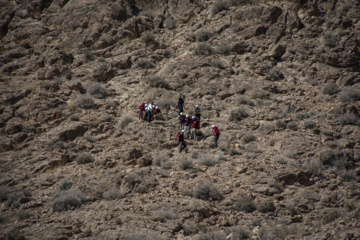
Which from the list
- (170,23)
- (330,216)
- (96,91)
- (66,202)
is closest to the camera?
(330,216)

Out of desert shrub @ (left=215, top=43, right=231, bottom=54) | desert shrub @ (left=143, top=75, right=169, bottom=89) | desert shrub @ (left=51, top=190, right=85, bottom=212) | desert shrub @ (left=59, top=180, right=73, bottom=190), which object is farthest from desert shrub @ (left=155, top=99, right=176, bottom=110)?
desert shrub @ (left=51, top=190, right=85, bottom=212)

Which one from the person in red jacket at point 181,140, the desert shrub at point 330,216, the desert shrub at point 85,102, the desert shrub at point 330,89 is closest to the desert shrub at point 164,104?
the person in red jacket at point 181,140

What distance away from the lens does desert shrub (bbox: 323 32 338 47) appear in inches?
798

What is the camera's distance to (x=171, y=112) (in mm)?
17812

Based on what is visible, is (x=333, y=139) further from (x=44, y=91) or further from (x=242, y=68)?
(x=44, y=91)

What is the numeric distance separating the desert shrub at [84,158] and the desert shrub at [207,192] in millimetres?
5203

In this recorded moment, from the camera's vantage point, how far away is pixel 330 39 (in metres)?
20.4

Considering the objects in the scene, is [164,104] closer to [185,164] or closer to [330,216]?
[185,164]

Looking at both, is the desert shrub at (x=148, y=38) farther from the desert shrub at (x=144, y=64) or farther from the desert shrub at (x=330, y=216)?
the desert shrub at (x=330, y=216)

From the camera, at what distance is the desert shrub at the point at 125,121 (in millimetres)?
16625

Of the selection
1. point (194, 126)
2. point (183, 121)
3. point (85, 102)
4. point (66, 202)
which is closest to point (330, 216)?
point (194, 126)

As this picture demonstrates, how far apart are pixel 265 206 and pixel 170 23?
59.4 ft

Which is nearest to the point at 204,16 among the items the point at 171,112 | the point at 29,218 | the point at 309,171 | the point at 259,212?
the point at 171,112

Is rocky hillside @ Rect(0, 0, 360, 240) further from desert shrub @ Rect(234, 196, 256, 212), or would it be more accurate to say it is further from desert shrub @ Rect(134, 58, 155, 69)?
desert shrub @ Rect(134, 58, 155, 69)
